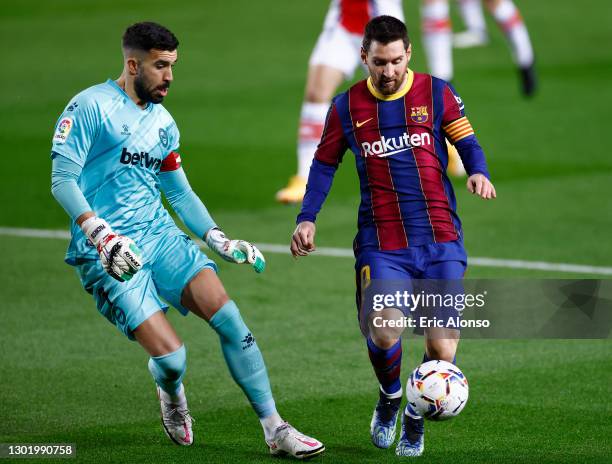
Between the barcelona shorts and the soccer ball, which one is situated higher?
the barcelona shorts

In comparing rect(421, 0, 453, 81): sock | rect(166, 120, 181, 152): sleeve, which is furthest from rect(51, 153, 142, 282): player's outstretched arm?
rect(421, 0, 453, 81): sock

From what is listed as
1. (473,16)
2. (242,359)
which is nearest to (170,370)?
Result: (242,359)

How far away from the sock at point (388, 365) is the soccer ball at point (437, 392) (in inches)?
11.4

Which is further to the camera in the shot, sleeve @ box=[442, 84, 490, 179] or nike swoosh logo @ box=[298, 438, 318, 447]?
sleeve @ box=[442, 84, 490, 179]

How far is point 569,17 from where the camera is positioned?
26641 millimetres

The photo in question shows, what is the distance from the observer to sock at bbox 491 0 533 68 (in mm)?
15867

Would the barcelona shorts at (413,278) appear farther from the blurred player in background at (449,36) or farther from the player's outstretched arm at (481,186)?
the blurred player in background at (449,36)

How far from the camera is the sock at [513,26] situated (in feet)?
52.1

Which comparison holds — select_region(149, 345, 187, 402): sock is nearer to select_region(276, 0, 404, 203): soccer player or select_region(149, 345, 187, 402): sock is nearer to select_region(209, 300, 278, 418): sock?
select_region(209, 300, 278, 418): sock

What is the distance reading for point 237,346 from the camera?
648 centimetres

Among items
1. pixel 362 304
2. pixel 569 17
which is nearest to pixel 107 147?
pixel 362 304

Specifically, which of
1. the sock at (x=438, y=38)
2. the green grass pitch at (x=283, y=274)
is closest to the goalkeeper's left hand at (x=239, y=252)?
the green grass pitch at (x=283, y=274)

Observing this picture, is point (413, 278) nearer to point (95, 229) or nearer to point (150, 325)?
point (150, 325)

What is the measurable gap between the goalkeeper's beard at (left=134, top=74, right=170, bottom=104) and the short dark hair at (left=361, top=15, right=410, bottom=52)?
101 cm
